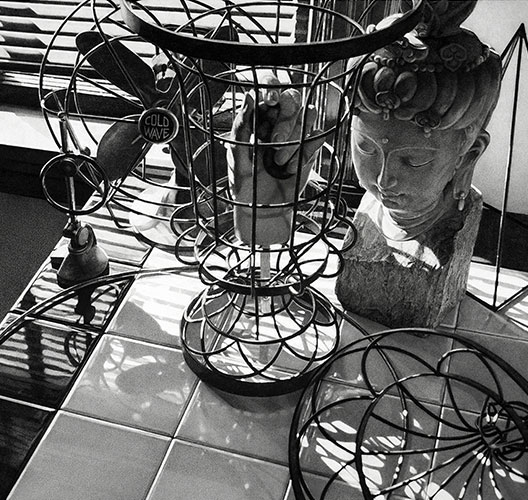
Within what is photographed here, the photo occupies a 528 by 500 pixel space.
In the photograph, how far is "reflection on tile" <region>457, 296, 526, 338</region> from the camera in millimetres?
1188

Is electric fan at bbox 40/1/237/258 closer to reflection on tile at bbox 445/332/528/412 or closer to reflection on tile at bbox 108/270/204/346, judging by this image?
reflection on tile at bbox 108/270/204/346

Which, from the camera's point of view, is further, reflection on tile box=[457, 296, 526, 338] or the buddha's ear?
reflection on tile box=[457, 296, 526, 338]

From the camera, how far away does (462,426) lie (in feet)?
3.42

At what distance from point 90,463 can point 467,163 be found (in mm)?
600

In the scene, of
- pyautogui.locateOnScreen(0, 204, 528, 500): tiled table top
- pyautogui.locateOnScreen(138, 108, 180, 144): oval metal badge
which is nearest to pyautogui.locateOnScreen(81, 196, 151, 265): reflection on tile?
pyautogui.locateOnScreen(0, 204, 528, 500): tiled table top

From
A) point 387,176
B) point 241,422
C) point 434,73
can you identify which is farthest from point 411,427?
point 434,73

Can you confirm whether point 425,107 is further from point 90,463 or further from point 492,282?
point 90,463

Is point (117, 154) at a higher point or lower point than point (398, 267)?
higher

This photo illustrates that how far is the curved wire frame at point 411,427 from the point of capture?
3.07ft

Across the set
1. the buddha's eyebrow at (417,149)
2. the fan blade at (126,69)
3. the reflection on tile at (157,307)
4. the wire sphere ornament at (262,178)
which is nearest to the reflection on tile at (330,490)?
the wire sphere ornament at (262,178)

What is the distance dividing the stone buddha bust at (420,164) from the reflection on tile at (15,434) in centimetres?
46

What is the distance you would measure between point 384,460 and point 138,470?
295 mm

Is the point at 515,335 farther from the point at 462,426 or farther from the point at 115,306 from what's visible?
the point at 115,306

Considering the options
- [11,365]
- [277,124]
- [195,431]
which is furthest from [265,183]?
[11,365]
